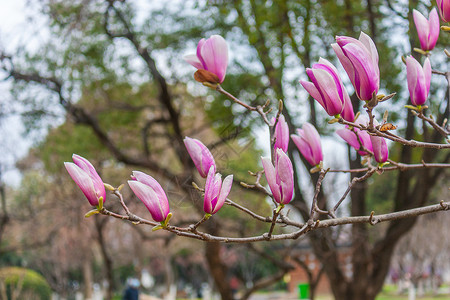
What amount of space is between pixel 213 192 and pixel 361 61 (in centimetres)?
42

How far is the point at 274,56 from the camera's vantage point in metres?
6.34

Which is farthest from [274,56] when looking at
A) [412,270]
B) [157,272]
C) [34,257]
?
[157,272]

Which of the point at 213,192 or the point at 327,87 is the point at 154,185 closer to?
the point at 213,192

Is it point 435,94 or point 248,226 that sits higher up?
point 435,94

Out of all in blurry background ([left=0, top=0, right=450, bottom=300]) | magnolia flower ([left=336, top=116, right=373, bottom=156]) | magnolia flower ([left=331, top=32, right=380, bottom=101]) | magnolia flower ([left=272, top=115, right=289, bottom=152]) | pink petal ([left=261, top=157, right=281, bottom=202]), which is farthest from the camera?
blurry background ([left=0, top=0, right=450, bottom=300])

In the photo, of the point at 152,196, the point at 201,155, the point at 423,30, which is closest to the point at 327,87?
the point at 201,155

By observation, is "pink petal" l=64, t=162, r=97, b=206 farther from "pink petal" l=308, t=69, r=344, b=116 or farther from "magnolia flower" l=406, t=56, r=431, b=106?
"magnolia flower" l=406, t=56, r=431, b=106

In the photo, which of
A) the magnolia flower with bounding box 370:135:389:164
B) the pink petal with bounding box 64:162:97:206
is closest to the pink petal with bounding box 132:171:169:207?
the pink petal with bounding box 64:162:97:206

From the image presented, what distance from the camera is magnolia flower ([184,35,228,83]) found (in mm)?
1357

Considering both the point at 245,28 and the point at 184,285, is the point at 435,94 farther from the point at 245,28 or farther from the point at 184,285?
the point at 184,285

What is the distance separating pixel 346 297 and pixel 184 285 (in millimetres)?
30482

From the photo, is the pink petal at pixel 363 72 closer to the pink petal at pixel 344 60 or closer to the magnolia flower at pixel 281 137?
the pink petal at pixel 344 60

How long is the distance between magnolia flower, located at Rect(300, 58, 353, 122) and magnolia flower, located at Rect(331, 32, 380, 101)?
33 mm

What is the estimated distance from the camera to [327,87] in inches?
45.5
